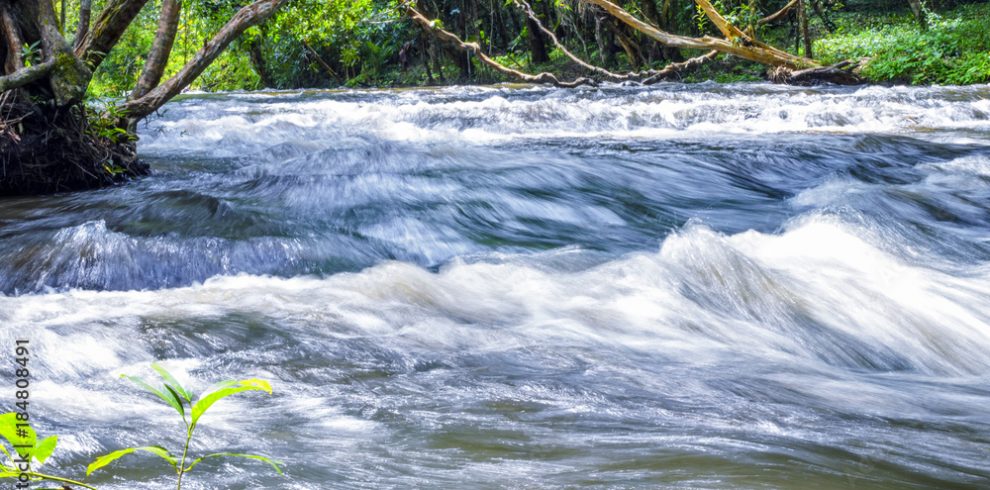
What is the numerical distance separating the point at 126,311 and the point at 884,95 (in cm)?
1077

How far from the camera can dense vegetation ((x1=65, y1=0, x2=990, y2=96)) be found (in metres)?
15.0

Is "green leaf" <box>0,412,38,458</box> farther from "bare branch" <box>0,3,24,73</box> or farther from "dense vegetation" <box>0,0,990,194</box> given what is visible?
"bare branch" <box>0,3,24,73</box>

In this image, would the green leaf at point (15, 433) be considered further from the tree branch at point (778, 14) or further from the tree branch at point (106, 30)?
the tree branch at point (778, 14)

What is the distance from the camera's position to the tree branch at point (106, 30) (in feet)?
23.8

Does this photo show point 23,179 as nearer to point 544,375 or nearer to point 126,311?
point 126,311

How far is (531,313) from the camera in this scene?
4.06 m

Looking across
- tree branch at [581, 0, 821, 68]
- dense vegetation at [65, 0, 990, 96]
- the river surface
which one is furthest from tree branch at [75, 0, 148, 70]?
tree branch at [581, 0, 821, 68]

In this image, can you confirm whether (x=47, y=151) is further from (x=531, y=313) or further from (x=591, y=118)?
(x=591, y=118)

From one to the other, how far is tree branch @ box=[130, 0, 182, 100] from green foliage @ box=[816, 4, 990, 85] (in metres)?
11.5

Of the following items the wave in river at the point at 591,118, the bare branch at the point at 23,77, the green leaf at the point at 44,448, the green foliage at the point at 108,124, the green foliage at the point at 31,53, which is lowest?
the wave in river at the point at 591,118

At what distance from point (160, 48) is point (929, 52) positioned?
491 inches

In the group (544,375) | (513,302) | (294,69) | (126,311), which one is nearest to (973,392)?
(544,375)

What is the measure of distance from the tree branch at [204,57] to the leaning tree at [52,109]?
0.15 metres

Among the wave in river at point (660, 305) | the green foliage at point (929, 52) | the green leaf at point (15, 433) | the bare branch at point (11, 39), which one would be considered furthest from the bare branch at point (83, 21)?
the green foliage at point (929, 52)
